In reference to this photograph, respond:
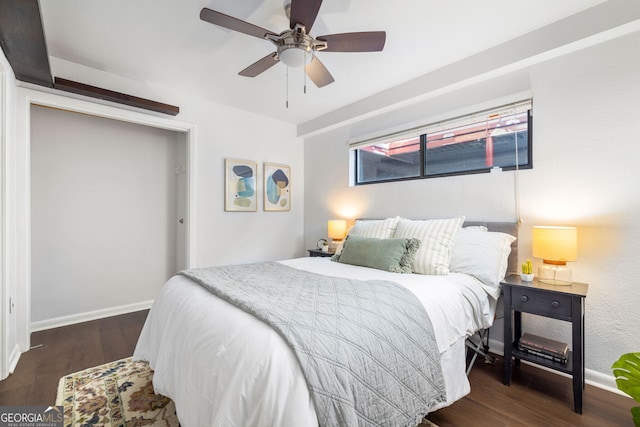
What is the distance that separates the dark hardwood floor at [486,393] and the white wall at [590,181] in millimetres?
278

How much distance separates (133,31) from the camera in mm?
2145

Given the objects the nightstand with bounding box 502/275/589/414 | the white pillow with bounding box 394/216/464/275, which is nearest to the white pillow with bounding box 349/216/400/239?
the white pillow with bounding box 394/216/464/275

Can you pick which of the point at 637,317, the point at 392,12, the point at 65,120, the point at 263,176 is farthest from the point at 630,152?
the point at 65,120

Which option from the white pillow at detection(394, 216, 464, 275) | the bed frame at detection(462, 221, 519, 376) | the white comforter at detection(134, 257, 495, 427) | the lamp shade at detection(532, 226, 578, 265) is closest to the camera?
the white comforter at detection(134, 257, 495, 427)

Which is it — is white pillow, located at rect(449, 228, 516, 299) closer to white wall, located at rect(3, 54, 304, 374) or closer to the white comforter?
the white comforter

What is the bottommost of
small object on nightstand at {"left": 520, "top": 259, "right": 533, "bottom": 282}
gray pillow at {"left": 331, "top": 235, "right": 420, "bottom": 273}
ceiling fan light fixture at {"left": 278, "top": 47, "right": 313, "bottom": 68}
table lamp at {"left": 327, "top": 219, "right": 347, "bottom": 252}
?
small object on nightstand at {"left": 520, "top": 259, "right": 533, "bottom": 282}

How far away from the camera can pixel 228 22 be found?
1626 mm

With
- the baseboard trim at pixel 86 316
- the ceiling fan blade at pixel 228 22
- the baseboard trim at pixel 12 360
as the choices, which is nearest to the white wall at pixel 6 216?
the baseboard trim at pixel 12 360

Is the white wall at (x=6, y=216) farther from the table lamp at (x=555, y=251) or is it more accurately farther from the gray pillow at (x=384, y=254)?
the table lamp at (x=555, y=251)

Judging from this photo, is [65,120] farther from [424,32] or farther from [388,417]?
[388,417]

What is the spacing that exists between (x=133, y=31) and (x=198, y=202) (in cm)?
173

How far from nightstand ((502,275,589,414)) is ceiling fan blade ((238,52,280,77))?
88.7 inches

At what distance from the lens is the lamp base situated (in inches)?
76.0

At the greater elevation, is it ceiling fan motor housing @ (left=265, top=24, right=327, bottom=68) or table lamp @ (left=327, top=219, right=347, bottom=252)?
ceiling fan motor housing @ (left=265, top=24, right=327, bottom=68)
